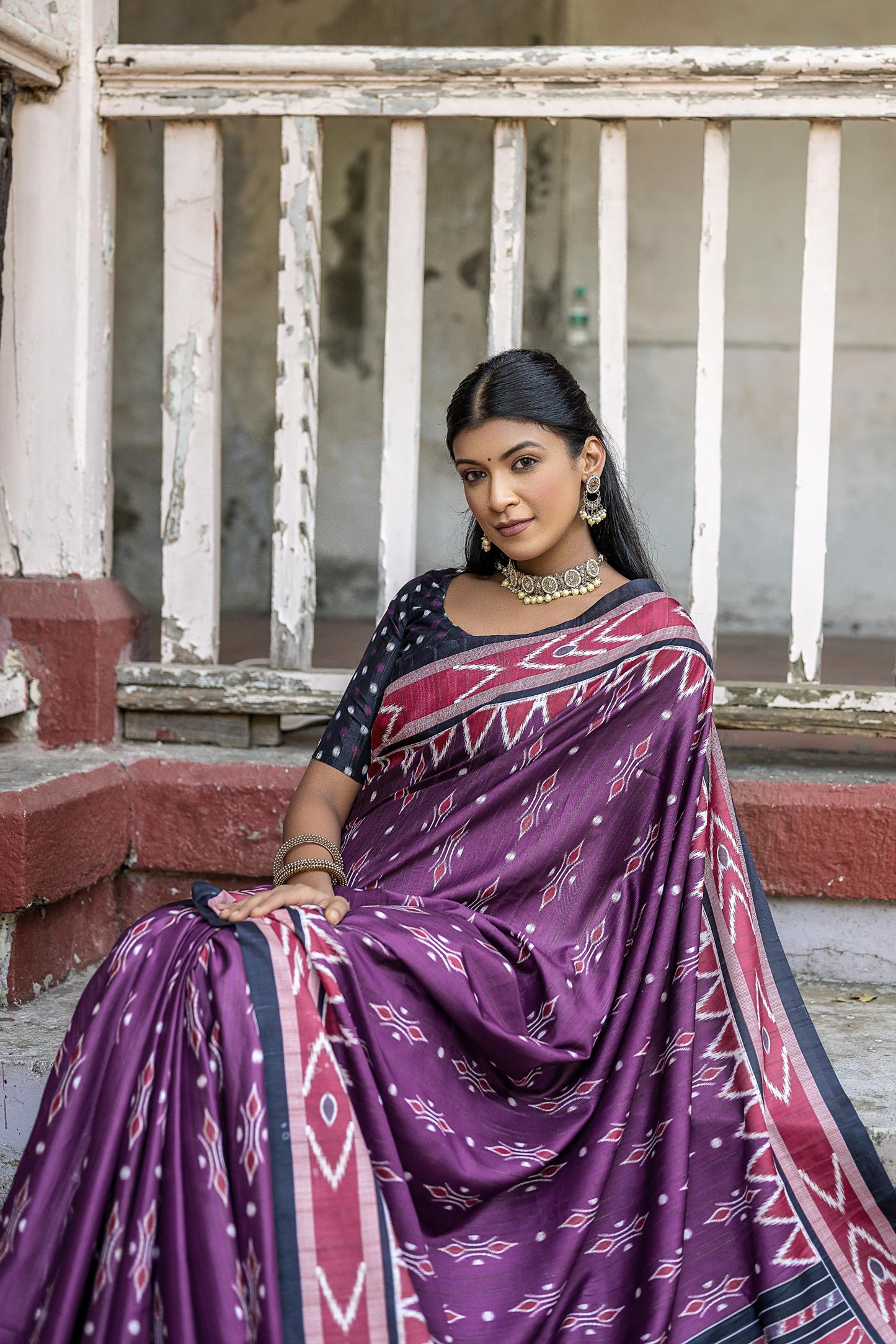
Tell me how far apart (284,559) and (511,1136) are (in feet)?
5.11

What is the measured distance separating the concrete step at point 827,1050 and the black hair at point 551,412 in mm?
983

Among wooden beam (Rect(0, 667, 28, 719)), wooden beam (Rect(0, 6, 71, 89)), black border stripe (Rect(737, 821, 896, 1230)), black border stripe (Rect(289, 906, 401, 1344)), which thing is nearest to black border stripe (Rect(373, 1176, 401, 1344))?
black border stripe (Rect(289, 906, 401, 1344))

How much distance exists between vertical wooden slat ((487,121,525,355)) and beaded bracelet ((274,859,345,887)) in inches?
51.0

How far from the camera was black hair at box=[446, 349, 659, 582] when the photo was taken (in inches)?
95.2

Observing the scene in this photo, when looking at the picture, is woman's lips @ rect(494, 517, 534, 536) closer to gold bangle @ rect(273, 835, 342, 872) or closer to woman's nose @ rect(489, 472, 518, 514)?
woman's nose @ rect(489, 472, 518, 514)

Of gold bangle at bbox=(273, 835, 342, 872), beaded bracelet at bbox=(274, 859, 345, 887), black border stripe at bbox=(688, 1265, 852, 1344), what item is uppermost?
gold bangle at bbox=(273, 835, 342, 872)

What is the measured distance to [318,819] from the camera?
249 centimetres

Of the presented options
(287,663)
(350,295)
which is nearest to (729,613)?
(350,295)

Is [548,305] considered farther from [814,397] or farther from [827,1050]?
[827,1050]

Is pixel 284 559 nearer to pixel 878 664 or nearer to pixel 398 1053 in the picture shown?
pixel 398 1053

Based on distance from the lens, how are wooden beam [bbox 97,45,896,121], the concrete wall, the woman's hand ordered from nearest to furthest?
the woman's hand → wooden beam [bbox 97,45,896,121] → the concrete wall

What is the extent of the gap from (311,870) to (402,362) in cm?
132

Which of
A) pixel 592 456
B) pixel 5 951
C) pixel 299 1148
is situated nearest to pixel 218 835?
pixel 5 951

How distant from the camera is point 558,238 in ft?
19.6
